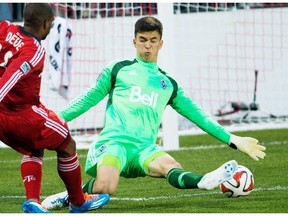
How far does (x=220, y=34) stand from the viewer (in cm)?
1898

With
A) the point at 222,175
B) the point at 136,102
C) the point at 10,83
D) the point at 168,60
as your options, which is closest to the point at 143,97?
the point at 136,102

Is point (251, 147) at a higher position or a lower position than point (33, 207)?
higher

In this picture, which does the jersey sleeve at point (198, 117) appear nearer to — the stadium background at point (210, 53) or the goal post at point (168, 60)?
the goal post at point (168, 60)

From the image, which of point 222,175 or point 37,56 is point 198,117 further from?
point 37,56

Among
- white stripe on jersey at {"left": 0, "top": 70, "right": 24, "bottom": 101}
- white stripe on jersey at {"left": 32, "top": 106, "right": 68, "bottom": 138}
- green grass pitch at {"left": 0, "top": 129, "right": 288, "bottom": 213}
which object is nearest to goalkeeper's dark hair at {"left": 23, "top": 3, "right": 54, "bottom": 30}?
white stripe on jersey at {"left": 0, "top": 70, "right": 24, "bottom": 101}

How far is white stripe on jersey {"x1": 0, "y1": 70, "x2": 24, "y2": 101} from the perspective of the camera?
7344 millimetres

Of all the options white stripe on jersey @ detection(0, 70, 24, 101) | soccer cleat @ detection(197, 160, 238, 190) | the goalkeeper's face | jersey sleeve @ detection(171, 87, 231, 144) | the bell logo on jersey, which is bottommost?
soccer cleat @ detection(197, 160, 238, 190)

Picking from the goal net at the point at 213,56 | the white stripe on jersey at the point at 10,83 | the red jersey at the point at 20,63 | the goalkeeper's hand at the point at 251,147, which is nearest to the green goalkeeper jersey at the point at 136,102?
the goalkeeper's hand at the point at 251,147

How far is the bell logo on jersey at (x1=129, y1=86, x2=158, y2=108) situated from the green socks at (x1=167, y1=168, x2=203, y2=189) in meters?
0.68

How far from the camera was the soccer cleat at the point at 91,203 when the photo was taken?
26.6 feet

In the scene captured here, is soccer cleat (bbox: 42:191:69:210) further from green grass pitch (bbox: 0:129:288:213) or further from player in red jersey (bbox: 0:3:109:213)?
player in red jersey (bbox: 0:3:109:213)

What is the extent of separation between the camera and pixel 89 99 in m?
8.75

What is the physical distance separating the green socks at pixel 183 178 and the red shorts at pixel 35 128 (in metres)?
0.98

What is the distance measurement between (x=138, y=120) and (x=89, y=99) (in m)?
0.44
